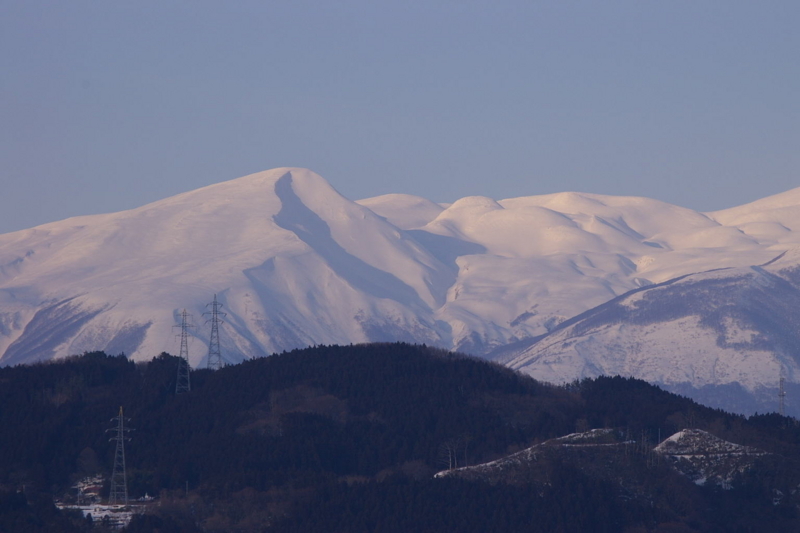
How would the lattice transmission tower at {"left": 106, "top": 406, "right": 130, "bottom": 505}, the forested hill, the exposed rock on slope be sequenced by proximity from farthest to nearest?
the exposed rock on slope → the lattice transmission tower at {"left": 106, "top": 406, "right": 130, "bottom": 505} → the forested hill

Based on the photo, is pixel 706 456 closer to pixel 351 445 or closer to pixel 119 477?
pixel 351 445

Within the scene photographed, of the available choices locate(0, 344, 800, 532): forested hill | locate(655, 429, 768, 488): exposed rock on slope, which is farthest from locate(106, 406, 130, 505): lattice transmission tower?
locate(655, 429, 768, 488): exposed rock on slope

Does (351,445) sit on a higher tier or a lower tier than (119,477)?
higher

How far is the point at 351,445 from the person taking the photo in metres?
170

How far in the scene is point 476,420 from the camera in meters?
176

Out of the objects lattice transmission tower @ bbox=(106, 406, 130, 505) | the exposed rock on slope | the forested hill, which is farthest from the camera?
the exposed rock on slope

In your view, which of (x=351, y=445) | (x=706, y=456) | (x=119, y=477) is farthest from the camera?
(x=351, y=445)

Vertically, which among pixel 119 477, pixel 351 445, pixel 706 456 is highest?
pixel 351 445

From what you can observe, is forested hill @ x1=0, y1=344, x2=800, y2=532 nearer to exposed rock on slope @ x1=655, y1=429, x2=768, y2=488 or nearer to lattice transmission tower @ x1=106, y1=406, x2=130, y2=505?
lattice transmission tower @ x1=106, y1=406, x2=130, y2=505

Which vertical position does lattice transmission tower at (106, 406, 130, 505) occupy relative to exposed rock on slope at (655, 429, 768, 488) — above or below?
above

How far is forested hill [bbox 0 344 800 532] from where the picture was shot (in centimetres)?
14338

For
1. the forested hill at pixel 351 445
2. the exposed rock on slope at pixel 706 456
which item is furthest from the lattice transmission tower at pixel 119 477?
the exposed rock on slope at pixel 706 456

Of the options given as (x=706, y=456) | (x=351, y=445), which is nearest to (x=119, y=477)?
(x=351, y=445)

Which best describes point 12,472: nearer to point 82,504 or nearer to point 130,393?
point 82,504
